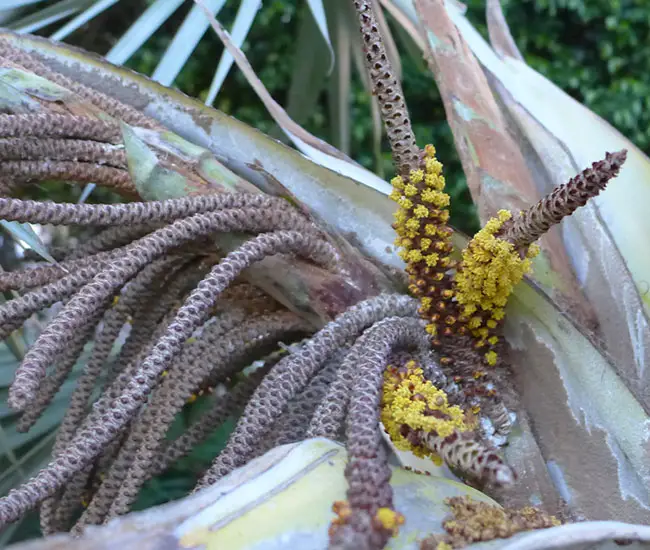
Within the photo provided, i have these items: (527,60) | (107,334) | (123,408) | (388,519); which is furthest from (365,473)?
(527,60)

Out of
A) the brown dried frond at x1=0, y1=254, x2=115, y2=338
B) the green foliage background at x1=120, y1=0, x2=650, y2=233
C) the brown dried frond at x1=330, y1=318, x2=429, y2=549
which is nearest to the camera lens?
the brown dried frond at x1=330, y1=318, x2=429, y2=549

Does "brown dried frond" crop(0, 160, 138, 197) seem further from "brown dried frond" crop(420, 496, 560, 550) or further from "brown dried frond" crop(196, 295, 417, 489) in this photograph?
"brown dried frond" crop(420, 496, 560, 550)

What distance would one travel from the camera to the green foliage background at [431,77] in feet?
5.60

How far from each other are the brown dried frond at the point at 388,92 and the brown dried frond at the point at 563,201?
66mm

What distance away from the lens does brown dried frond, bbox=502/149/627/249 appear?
0.90 feet

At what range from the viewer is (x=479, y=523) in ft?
0.89

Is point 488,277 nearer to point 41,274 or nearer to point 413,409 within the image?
point 413,409

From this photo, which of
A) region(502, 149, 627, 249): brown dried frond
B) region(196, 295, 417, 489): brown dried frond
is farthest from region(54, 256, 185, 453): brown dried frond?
region(502, 149, 627, 249): brown dried frond

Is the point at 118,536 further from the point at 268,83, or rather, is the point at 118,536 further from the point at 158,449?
the point at 268,83

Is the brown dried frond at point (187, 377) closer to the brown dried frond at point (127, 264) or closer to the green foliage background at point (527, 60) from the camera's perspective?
the brown dried frond at point (127, 264)

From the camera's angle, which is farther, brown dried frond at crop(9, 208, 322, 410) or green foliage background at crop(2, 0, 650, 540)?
green foliage background at crop(2, 0, 650, 540)

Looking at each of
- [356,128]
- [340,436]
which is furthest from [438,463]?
[356,128]

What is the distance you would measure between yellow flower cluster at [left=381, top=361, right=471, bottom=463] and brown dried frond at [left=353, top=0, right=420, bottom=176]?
0.37ft

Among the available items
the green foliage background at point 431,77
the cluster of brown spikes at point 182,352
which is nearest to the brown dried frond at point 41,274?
the cluster of brown spikes at point 182,352
